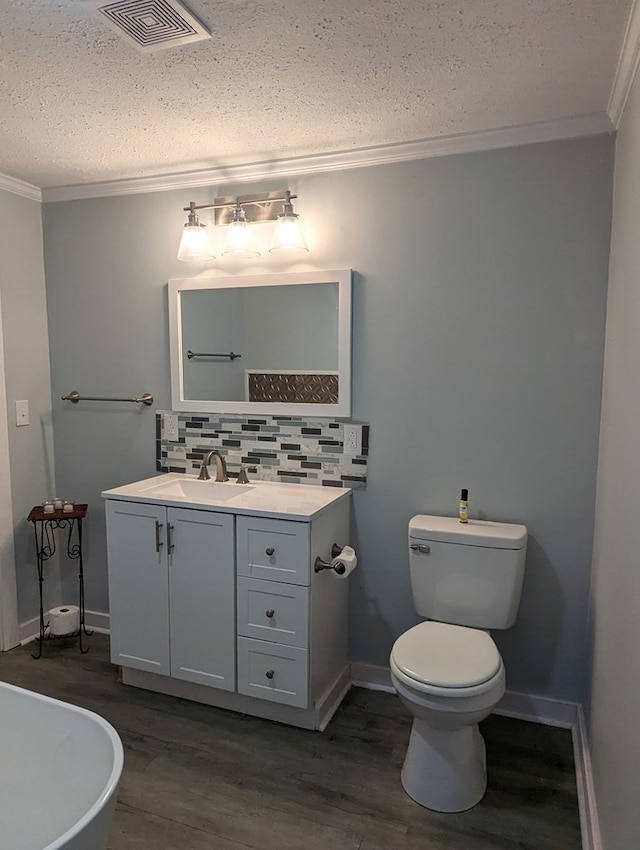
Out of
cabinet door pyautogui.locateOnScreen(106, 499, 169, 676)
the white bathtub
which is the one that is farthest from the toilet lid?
cabinet door pyautogui.locateOnScreen(106, 499, 169, 676)

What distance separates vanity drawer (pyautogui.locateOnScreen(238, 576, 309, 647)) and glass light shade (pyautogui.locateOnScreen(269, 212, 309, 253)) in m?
1.35

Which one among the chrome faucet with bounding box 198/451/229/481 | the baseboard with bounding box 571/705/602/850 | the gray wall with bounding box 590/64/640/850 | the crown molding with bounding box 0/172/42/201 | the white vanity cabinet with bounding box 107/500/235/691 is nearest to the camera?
the gray wall with bounding box 590/64/640/850

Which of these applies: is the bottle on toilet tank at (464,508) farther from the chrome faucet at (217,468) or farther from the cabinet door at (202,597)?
the chrome faucet at (217,468)

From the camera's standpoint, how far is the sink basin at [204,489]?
2582mm

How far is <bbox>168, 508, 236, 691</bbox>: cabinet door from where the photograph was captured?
2295 millimetres

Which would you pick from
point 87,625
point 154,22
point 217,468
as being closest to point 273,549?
point 217,468

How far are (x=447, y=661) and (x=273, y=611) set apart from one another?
0.69 m

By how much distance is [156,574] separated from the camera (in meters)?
2.42

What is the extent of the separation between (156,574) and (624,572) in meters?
1.74

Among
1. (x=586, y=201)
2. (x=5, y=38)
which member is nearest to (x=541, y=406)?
(x=586, y=201)

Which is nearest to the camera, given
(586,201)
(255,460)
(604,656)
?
(604,656)

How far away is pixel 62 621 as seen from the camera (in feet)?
9.64

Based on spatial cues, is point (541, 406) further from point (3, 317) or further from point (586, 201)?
point (3, 317)

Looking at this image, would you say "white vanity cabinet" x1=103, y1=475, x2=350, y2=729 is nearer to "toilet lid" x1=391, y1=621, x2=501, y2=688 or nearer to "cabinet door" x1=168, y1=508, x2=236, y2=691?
"cabinet door" x1=168, y1=508, x2=236, y2=691
